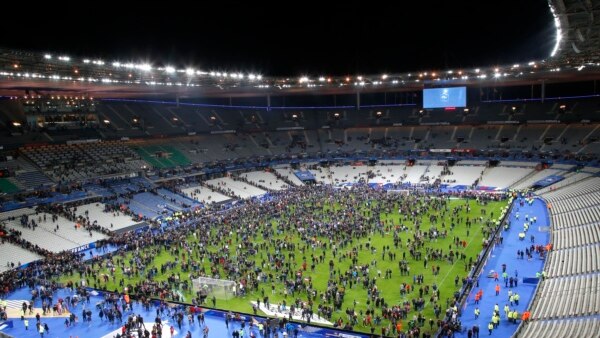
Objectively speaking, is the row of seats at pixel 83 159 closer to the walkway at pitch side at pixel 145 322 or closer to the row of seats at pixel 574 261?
the walkway at pitch side at pixel 145 322

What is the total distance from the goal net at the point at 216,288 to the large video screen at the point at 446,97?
49.3 m

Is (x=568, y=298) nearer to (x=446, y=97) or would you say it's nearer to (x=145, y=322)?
(x=145, y=322)

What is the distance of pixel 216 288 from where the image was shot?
25.9 meters

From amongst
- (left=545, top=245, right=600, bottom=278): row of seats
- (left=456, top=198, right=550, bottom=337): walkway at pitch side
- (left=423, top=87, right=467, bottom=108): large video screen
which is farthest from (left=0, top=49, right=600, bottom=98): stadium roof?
(left=545, top=245, right=600, bottom=278): row of seats

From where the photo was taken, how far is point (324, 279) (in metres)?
27.9

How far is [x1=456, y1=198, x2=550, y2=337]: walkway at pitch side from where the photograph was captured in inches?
830

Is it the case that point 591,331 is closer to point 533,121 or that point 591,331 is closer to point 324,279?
point 324,279

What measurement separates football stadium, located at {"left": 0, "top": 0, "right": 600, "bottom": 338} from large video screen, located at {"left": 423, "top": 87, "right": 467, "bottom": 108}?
0.96 ft

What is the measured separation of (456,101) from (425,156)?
29.6 ft

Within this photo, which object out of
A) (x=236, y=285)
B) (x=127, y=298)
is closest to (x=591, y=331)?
(x=236, y=285)

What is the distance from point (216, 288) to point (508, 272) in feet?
55.5

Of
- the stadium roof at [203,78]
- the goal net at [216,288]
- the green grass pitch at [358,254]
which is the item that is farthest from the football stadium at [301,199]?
the stadium roof at [203,78]

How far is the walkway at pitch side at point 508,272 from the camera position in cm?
2109

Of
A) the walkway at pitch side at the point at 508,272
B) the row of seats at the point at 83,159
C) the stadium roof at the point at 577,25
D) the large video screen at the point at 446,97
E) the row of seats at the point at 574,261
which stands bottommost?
the walkway at pitch side at the point at 508,272
